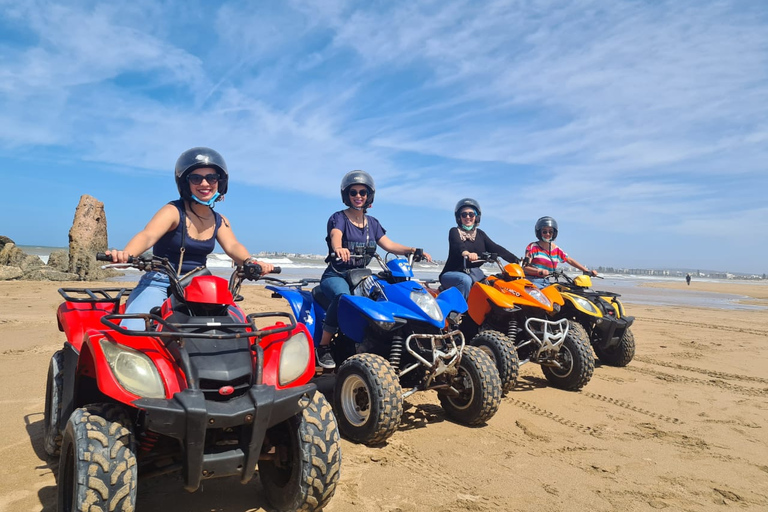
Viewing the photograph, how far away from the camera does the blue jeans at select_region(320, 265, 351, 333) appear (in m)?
4.58

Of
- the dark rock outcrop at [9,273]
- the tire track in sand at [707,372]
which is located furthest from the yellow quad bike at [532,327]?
the dark rock outcrop at [9,273]

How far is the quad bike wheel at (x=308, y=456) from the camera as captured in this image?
2.36 metres

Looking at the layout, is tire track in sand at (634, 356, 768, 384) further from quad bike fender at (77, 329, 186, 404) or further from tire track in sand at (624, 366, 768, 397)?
quad bike fender at (77, 329, 186, 404)

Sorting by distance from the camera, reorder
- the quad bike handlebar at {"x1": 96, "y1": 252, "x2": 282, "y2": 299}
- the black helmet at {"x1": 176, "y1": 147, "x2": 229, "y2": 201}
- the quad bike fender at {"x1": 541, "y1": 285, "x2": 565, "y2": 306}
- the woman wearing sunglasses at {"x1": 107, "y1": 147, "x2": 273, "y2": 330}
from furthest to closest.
Result: 1. the quad bike fender at {"x1": 541, "y1": 285, "x2": 565, "y2": 306}
2. the black helmet at {"x1": 176, "y1": 147, "x2": 229, "y2": 201}
3. the woman wearing sunglasses at {"x1": 107, "y1": 147, "x2": 273, "y2": 330}
4. the quad bike handlebar at {"x1": 96, "y1": 252, "x2": 282, "y2": 299}

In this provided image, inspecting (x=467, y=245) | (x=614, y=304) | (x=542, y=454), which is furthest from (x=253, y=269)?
(x=614, y=304)

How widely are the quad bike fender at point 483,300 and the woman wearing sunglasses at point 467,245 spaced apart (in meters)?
0.62

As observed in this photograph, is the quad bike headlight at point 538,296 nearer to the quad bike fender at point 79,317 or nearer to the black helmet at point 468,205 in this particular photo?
the black helmet at point 468,205

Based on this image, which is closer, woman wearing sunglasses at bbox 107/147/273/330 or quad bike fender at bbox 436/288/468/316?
woman wearing sunglasses at bbox 107/147/273/330

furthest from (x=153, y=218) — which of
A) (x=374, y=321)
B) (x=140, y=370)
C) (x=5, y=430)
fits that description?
(x=5, y=430)

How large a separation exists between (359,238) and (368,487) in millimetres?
2623

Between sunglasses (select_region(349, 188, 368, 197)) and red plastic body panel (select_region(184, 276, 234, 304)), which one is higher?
sunglasses (select_region(349, 188, 368, 197))

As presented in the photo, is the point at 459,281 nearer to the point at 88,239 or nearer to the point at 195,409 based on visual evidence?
the point at 195,409

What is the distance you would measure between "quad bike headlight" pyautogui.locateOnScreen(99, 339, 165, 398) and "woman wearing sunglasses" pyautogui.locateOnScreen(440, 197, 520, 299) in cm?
476

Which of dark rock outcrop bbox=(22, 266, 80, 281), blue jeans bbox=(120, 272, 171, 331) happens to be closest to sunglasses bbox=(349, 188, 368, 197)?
blue jeans bbox=(120, 272, 171, 331)
